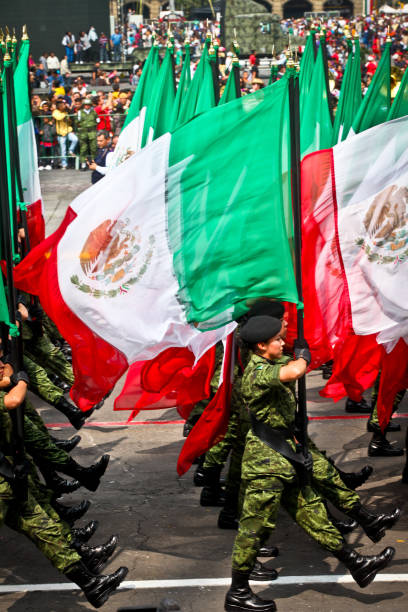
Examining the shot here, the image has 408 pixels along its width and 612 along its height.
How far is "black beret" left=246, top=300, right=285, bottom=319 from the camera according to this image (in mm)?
5992

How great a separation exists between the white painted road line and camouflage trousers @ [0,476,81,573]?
1.71 feet

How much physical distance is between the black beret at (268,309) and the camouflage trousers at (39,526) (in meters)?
1.86

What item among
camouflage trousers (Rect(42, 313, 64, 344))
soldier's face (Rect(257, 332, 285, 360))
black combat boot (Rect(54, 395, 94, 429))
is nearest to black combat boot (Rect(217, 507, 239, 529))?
soldier's face (Rect(257, 332, 285, 360))

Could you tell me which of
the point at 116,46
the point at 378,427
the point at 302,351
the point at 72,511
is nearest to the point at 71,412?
the point at 72,511

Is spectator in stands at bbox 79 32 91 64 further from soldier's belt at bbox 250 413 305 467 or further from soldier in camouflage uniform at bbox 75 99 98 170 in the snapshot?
soldier's belt at bbox 250 413 305 467

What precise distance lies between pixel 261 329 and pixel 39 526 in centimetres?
187

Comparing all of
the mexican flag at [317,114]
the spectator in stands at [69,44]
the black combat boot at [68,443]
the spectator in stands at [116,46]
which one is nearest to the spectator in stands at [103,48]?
the spectator in stands at [116,46]

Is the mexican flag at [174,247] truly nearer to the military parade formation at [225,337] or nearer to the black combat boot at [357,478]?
the military parade formation at [225,337]

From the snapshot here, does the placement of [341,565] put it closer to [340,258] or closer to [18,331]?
[340,258]

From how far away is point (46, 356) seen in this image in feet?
32.4

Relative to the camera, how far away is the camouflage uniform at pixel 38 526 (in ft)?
19.1

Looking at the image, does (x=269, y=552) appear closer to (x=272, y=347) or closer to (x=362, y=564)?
(x=362, y=564)

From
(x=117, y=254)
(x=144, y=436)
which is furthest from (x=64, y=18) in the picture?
(x=117, y=254)

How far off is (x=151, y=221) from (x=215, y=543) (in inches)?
95.2
